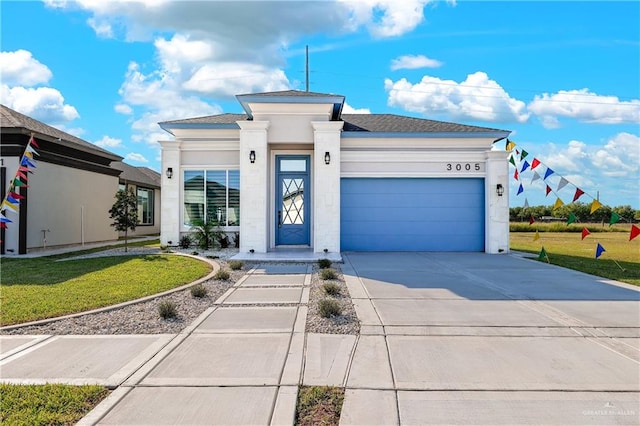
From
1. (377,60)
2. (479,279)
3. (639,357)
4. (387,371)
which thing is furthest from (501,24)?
(387,371)

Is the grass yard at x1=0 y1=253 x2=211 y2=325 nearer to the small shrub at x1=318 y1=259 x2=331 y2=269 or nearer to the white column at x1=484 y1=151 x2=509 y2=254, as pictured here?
the small shrub at x1=318 y1=259 x2=331 y2=269

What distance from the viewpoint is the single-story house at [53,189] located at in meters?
12.2

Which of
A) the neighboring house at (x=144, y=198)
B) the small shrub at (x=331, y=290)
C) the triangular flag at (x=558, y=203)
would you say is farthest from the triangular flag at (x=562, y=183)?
the neighboring house at (x=144, y=198)

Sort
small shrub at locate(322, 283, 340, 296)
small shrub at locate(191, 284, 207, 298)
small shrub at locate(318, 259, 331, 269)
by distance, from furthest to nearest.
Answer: small shrub at locate(318, 259, 331, 269) < small shrub at locate(322, 283, 340, 296) < small shrub at locate(191, 284, 207, 298)

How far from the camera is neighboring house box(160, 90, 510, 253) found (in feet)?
42.6

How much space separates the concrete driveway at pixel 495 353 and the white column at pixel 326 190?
4.02 m

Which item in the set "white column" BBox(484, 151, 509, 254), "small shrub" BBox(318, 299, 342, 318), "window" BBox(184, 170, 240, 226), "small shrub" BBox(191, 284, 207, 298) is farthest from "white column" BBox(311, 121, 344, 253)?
"small shrub" BBox(318, 299, 342, 318)

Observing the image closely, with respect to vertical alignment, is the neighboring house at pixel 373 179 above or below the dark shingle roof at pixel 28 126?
below

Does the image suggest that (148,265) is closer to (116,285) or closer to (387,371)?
(116,285)

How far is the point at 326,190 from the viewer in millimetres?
11938

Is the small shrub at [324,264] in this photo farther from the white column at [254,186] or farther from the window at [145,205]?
the window at [145,205]

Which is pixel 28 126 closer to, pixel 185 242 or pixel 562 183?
pixel 185 242

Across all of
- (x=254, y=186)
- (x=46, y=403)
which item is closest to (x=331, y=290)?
(x=46, y=403)

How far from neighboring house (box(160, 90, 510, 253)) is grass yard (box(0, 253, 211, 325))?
3.60m
